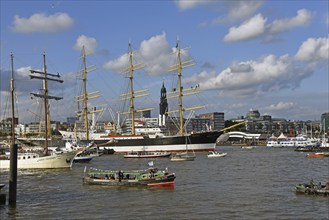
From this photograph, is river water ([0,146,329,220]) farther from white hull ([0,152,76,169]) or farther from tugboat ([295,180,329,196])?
white hull ([0,152,76,169])

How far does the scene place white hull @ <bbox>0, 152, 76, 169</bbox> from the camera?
72875 millimetres

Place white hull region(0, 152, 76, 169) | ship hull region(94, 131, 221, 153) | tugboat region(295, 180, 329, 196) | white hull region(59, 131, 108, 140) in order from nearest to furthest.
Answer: tugboat region(295, 180, 329, 196) → white hull region(0, 152, 76, 169) → ship hull region(94, 131, 221, 153) → white hull region(59, 131, 108, 140)

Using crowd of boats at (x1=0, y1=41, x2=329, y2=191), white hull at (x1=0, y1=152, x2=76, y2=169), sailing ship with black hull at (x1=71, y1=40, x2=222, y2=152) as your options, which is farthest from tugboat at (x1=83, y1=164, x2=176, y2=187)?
sailing ship with black hull at (x1=71, y1=40, x2=222, y2=152)

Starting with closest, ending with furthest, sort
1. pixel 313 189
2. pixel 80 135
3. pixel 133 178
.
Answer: pixel 313 189
pixel 133 178
pixel 80 135

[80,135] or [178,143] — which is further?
[80,135]

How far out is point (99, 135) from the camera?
16125 cm

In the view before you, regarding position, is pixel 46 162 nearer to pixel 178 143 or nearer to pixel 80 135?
pixel 178 143

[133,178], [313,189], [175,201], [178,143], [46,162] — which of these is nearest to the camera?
[175,201]

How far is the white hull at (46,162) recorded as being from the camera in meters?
72.9

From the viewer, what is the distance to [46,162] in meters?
73.4

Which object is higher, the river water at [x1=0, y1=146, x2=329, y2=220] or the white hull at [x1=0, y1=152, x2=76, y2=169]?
the white hull at [x1=0, y1=152, x2=76, y2=169]

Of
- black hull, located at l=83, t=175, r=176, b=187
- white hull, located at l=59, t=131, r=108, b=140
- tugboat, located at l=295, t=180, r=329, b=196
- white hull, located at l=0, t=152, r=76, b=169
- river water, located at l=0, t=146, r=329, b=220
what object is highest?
white hull, located at l=59, t=131, r=108, b=140

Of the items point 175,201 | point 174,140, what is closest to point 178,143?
point 174,140

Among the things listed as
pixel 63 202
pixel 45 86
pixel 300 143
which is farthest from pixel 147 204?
pixel 300 143
